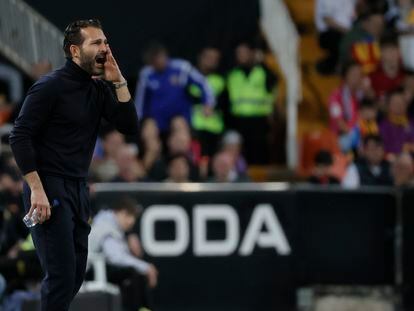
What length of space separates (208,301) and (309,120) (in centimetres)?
428

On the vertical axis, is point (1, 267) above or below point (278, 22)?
below

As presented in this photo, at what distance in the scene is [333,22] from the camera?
54.0ft

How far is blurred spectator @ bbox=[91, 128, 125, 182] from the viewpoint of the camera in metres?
13.3

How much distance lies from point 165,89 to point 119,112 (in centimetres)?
723

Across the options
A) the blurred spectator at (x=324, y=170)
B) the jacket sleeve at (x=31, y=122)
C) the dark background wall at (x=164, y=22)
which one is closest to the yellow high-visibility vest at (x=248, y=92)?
the dark background wall at (x=164, y=22)

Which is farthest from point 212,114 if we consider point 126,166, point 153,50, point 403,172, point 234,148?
point 403,172

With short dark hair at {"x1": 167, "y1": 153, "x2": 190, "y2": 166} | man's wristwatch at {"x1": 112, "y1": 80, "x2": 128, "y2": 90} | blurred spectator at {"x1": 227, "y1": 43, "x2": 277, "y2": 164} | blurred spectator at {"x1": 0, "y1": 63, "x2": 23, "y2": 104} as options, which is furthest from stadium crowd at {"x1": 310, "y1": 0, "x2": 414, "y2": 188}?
man's wristwatch at {"x1": 112, "y1": 80, "x2": 128, "y2": 90}

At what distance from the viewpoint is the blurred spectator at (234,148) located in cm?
1433

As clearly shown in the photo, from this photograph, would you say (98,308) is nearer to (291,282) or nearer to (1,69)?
(291,282)

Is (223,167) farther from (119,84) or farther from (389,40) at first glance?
(119,84)

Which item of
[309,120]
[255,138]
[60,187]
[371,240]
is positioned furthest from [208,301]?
[60,187]

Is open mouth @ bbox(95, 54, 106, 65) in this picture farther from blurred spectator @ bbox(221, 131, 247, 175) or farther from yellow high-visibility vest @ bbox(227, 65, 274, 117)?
yellow high-visibility vest @ bbox(227, 65, 274, 117)

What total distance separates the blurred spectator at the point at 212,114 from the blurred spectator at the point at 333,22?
1.84 m

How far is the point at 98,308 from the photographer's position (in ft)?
32.1
